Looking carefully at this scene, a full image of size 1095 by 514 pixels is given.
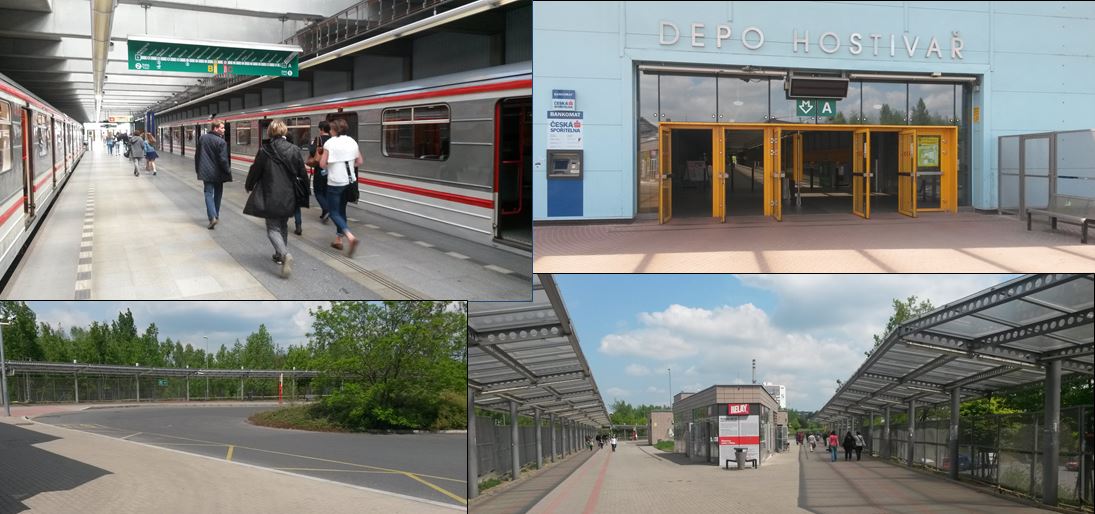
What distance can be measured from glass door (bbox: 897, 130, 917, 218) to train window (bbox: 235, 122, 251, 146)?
45.7 feet

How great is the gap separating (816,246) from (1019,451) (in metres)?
3.52

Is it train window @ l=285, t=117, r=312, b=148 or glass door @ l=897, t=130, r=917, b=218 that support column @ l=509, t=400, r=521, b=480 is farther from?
glass door @ l=897, t=130, r=917, b=218

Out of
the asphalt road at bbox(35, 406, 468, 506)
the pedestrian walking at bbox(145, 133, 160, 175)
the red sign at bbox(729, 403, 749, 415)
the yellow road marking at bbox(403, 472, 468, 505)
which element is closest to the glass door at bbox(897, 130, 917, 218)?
the red sign at bbox(729, 403, 749, 415)

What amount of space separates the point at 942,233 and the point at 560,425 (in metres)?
13.8

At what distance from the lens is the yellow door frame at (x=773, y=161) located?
15.6 metres

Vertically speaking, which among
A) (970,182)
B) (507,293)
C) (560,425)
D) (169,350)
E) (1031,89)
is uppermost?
(1031,89)

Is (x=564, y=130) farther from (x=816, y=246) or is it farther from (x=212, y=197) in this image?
(x=212, y=197)

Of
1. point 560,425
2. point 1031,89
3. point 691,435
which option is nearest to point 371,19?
point 691,435

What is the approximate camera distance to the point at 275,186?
834cm

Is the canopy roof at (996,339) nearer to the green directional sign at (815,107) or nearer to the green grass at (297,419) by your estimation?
the green directional sign at (815,107)

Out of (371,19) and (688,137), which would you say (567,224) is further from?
(371,19)

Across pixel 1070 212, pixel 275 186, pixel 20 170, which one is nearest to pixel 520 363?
pixel 275 186

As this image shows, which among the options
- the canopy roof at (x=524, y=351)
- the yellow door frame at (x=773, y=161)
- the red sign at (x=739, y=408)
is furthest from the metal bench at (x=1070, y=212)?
the canopy roof at (x=524, y=351)

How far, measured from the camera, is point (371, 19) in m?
13.5
